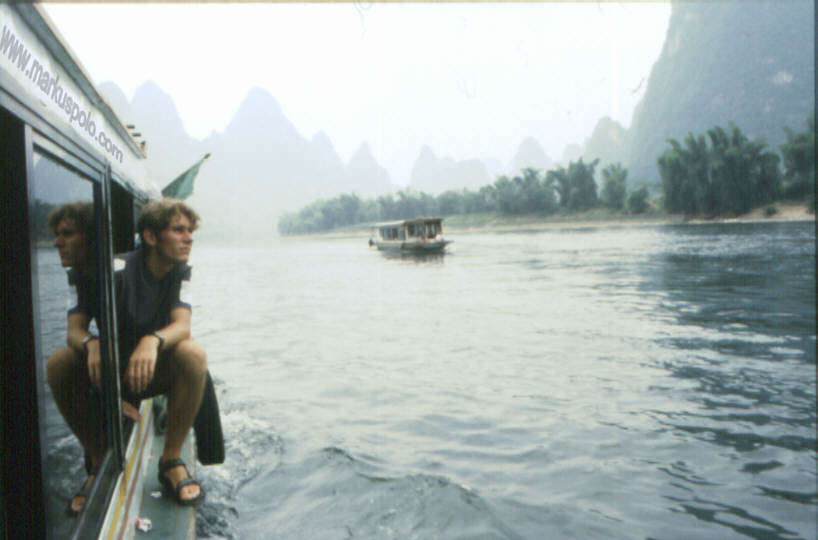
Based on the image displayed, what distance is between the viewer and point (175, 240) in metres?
2.75

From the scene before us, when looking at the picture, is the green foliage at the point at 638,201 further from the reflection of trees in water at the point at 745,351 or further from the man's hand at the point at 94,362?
the man's hand at the point at 94,362

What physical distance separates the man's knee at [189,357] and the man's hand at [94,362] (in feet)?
1.87

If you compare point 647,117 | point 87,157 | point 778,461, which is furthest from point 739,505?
point 647,117

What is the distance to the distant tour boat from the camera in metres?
40.1

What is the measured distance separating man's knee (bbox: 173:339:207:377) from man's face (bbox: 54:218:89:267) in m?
0.76

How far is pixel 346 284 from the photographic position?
74.7 ft

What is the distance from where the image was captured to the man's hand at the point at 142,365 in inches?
99.3

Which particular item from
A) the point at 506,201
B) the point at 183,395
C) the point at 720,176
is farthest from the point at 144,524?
the point at 506,201

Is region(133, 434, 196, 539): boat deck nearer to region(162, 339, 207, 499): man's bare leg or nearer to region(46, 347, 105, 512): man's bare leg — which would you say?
region(162, 339, 207, 499): man's bare leg

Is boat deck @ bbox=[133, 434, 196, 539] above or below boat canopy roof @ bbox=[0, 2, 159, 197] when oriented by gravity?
below

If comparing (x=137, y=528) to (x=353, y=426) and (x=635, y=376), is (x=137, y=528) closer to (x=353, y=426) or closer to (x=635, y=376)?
(x=353, y=426)

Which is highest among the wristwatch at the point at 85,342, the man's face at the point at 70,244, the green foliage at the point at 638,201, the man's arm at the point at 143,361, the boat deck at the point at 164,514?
the green foliage at the point at 638,201

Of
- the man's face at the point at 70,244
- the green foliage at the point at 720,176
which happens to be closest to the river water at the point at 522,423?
the man's face at the point at 70,244

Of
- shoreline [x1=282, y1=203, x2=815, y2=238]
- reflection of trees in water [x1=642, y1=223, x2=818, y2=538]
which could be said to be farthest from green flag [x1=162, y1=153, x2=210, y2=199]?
shoreline [x1=282, y1=203, x2=815, y2=238]
